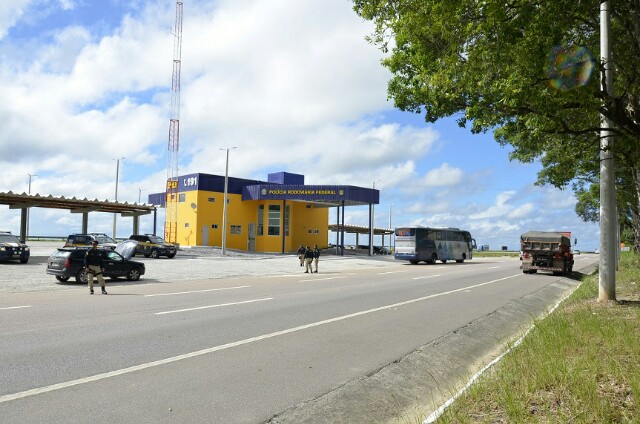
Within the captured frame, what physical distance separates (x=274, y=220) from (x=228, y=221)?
506 cm

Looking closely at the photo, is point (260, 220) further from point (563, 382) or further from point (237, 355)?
point (563, 382)

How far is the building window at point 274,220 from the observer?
56.9 metres

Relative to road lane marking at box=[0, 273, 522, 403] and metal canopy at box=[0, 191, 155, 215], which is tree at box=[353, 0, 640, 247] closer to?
road lane marking at box=[0, 273, 522, 403]

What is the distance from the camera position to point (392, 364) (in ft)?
24.7

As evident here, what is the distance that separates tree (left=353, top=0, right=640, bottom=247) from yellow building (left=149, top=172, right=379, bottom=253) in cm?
4069

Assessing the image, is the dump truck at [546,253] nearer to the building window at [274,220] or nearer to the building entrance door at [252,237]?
the building window at [274,220]

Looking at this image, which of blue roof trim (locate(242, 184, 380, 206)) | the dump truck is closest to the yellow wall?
blue roof trim (locate(242, 184, 380, 206))

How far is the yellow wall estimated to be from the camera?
177 feet

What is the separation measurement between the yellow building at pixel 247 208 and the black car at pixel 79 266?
32.8m

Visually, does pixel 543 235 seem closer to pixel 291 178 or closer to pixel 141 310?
pixel 141 310

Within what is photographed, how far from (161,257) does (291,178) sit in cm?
2423

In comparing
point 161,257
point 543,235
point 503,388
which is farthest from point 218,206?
point 503,388

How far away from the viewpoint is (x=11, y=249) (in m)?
28.5

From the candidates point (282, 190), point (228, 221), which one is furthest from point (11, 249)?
point (282, 190)
